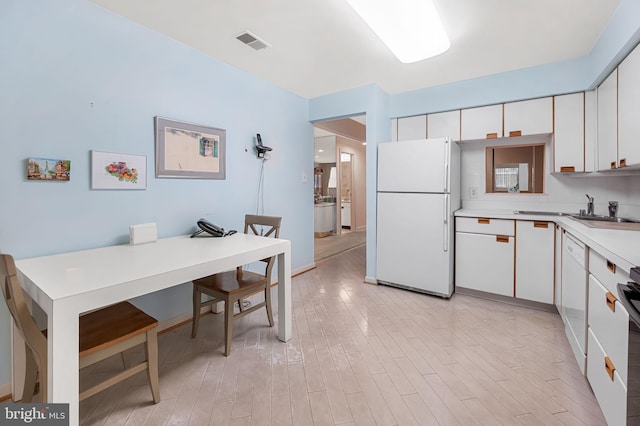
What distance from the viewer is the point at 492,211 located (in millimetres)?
3287

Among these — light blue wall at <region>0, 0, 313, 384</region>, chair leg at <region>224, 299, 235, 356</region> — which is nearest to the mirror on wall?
light blue wall at <region>0, 0, 313, 384</region>

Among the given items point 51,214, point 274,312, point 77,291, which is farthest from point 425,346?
point 51,214

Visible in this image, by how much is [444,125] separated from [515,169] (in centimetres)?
94

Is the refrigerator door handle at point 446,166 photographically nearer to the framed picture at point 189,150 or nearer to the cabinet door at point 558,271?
the cabinet door at point 558,271

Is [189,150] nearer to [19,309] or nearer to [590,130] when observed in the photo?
[19,309]

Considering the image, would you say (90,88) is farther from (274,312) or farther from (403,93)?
(403,93)

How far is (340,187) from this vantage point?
25.0ft

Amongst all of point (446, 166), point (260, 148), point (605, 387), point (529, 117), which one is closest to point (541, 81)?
point (529, 117)

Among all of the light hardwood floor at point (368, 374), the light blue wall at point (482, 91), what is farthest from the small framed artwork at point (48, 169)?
the light blue wall at point (482, 91)

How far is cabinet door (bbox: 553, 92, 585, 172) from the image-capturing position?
2.72 metres

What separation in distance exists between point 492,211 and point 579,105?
4.09 ft

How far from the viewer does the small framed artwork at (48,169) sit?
1.72 meters

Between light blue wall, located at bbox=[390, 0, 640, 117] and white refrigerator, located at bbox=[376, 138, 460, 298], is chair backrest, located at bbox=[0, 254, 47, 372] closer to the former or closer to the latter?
white refrigerator, located at bbox=[376, 138, 460, 298]

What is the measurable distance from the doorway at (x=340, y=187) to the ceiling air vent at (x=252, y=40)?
11.0 feet
